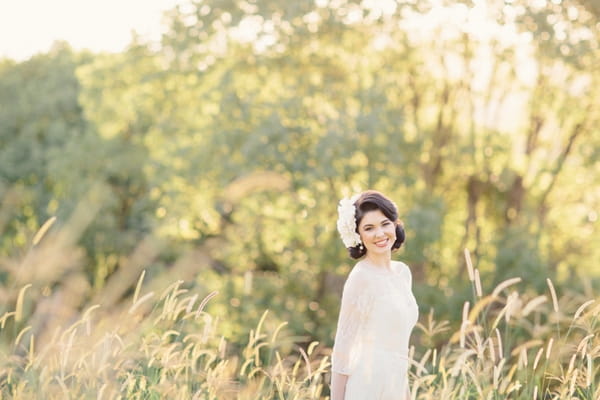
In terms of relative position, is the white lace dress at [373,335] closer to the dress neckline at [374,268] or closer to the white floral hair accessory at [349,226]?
the dress neckline at [374,268]

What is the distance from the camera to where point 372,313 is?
438 centimetres

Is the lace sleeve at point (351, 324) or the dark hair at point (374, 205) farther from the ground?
the dark hair at point (374, 205)

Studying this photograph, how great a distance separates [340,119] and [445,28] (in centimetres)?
399

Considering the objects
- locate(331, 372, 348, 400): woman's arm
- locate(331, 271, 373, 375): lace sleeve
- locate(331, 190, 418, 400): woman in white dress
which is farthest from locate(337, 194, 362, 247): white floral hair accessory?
locate(331, 372, 348, 400): woman's arm

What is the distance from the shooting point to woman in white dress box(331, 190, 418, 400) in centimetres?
432

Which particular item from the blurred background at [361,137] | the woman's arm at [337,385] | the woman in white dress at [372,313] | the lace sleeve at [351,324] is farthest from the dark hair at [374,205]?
the blurred background at [361,137]

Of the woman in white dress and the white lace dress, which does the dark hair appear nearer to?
the woman in white dress

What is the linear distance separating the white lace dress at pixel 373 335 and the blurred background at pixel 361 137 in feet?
42.5

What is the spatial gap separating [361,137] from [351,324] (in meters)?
15.1

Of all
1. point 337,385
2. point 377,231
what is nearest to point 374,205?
point 377,231

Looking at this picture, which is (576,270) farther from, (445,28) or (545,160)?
(445,28)

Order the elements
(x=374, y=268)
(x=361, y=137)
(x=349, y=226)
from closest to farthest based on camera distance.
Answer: (x=374, y=268) < (x=349, y=226) < (x=361, y=137)

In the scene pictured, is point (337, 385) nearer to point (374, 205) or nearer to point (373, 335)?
point (373, 335)

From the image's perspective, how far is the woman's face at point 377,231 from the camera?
14.8 feet
